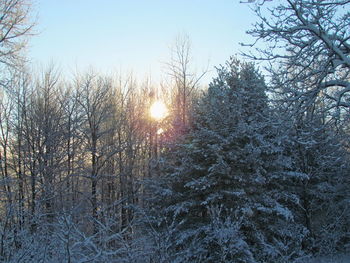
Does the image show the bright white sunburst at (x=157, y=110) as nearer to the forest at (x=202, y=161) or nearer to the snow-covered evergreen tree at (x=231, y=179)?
the forest at (x=202, y=161)

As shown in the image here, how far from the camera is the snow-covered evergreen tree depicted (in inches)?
440

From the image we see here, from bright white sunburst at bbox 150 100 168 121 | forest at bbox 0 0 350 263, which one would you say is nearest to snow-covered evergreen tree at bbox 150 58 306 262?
forest at bbox 0 0 350 263

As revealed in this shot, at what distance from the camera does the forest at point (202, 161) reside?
5227 millimetres

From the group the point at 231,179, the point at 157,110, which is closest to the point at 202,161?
the point at 231,179

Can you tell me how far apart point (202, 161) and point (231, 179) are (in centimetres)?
132

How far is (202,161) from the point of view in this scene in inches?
495

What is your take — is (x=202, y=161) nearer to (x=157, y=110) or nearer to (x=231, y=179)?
(x=231, y=179)

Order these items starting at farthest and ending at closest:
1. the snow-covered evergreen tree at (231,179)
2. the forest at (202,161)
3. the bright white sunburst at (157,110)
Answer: the bright white sunburst at (157,110) < the snow-covered evergreen tree at (231,179) < the forest at (202,161)

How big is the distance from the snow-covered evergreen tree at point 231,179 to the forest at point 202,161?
55mm

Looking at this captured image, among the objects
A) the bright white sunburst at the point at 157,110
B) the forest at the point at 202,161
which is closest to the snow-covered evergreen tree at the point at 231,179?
the forest at the point at 202,161

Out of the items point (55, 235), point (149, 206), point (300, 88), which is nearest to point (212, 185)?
point (149, 206)

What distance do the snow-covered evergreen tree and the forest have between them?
55 mm

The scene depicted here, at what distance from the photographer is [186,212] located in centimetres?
1230

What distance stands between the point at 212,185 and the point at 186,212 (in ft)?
4.70
